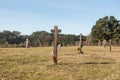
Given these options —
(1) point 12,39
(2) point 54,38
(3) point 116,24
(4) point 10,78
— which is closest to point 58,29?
(2) point 54,38

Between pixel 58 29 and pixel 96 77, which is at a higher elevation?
pixel 58 29

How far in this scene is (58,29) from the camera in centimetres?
2161

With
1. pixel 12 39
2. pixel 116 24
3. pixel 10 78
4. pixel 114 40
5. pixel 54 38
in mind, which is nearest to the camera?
pixel 10 78

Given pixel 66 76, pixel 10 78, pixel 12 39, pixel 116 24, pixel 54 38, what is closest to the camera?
pixel 10 78

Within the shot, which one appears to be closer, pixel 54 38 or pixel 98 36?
pixel 54 38

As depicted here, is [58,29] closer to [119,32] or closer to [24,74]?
[24,74]

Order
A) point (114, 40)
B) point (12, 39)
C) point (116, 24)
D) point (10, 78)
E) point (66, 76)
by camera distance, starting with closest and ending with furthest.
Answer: point (10, 78)
point (66, 76)
point (114, 40)
point (116, 24)
point (12, 39)

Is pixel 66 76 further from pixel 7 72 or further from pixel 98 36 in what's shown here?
pixel 98 36

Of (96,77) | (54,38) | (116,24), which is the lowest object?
(96,77)

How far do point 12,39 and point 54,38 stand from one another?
100628 millimetres

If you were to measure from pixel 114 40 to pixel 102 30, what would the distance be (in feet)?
23.8

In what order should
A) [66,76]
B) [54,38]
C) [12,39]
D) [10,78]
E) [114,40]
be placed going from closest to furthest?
[10,78]
[66,76]
[54,38]
[114,40]
[12,39]

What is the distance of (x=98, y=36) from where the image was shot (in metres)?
101

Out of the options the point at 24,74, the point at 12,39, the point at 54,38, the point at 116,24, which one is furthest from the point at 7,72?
the point at 12,39
